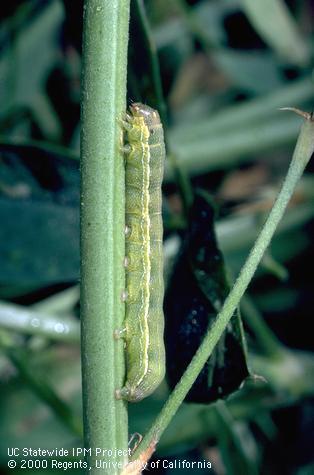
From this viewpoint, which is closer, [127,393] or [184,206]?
[127,393]

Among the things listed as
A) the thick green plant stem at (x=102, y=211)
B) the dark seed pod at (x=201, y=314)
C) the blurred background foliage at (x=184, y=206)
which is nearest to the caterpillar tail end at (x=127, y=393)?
the thick green plant stem at (x=102, y=211)

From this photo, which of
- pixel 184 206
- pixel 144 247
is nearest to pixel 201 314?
pixel 144 247

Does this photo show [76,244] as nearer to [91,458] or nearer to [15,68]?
[91,458]

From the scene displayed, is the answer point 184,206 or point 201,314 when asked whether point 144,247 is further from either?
point 184,206

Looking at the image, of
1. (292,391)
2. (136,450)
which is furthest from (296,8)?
(136,450)

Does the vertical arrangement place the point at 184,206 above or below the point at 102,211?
below

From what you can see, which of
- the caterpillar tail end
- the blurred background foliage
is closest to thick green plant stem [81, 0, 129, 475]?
the caterpillar tail end
